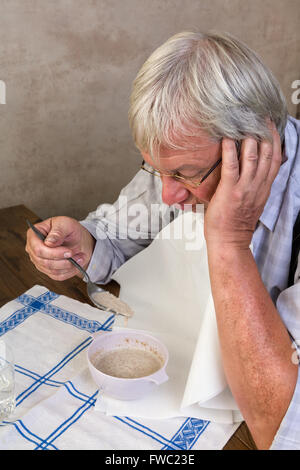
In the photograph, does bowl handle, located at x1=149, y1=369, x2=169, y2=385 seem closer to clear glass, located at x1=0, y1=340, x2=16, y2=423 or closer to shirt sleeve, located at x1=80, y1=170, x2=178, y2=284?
clear glass, located at x1=0, y1=340, x2=16, y2=423

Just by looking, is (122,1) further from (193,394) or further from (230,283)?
(193,394)

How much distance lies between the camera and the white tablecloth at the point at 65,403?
104 centimetres

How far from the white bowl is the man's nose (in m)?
0.36

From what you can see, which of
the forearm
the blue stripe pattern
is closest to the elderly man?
the forearm

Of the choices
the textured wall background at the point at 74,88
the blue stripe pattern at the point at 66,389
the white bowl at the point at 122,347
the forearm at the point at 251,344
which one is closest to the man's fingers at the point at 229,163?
the forearm at the point at 251,344

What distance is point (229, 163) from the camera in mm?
1081

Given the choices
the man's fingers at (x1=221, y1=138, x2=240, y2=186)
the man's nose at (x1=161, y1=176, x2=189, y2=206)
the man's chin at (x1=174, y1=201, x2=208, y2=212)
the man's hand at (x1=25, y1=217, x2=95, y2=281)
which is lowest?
the man's hand at (x1=25, y1=217, x2=95, y2=281)

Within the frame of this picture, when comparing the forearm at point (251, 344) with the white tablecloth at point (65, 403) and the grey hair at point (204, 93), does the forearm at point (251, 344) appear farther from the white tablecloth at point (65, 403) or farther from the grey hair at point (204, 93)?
the grey hair at point (204, 93)

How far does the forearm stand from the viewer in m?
1.00

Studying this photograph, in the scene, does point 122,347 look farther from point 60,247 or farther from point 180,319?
point 60,247

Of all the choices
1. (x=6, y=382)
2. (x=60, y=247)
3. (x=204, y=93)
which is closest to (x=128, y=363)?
(x=6, y=382)

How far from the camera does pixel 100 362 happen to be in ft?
3.99

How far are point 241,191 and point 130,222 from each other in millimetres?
656
